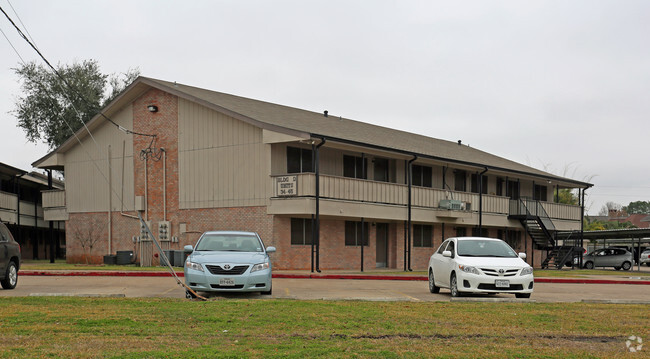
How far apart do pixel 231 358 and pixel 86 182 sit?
31.5m

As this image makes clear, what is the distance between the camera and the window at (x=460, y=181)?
4109 centimetres

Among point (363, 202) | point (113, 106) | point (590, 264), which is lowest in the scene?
point (590, 264)

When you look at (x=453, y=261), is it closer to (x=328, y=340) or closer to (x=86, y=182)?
(x=328, y=340)

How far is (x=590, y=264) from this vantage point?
165 feet

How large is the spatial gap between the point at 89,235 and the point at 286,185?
1278 cm

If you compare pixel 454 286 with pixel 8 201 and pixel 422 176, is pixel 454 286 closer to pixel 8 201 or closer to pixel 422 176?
pixel 422 176

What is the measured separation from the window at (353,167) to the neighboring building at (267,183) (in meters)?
0.05

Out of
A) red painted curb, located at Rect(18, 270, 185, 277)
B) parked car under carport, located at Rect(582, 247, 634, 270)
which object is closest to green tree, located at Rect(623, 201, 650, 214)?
parked car under carport, located at Rect(582, 247, 634, 270)

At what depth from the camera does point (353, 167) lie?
114 feet

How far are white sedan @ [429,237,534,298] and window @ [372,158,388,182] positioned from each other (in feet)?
56.7

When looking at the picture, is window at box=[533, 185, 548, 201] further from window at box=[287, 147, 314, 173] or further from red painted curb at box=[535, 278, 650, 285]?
window at box=[287, 147, 314, 173]

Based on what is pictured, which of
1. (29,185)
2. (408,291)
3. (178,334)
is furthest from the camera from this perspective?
(29,185)

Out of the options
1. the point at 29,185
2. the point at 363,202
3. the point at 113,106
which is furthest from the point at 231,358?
the point at 29,185

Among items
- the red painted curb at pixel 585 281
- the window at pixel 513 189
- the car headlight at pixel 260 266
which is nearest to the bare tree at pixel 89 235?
the red painted curb at pixel 585 281
